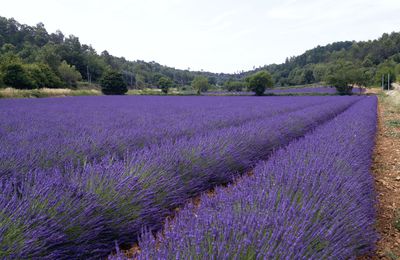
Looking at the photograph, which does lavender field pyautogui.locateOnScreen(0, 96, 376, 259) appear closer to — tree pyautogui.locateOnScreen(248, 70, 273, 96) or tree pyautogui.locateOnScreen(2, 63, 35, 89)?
tree pyautogui.locateOnScreen(2, 63, 35, 89)

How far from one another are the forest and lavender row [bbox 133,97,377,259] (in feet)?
104

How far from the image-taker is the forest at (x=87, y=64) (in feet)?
104

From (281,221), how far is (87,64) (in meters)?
62.2

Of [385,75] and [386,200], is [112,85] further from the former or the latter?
[385,75]

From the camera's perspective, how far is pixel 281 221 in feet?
4.36

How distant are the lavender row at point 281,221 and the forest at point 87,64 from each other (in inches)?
1251

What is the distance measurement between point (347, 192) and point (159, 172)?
150cm

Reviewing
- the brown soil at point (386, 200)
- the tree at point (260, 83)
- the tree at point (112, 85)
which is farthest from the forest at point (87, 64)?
the brown soil at point (386, 200)

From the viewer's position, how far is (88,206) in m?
1.67

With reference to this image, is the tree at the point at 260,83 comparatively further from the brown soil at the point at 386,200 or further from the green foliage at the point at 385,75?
the brown soil at the point at 386,200

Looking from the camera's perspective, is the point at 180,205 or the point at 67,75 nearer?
the point at 180,205

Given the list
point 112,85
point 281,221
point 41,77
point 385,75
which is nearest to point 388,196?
point 281,221

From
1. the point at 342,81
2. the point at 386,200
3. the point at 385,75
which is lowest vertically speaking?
the point at 386,200

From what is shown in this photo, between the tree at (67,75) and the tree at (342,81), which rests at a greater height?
the tree at (67,75)
